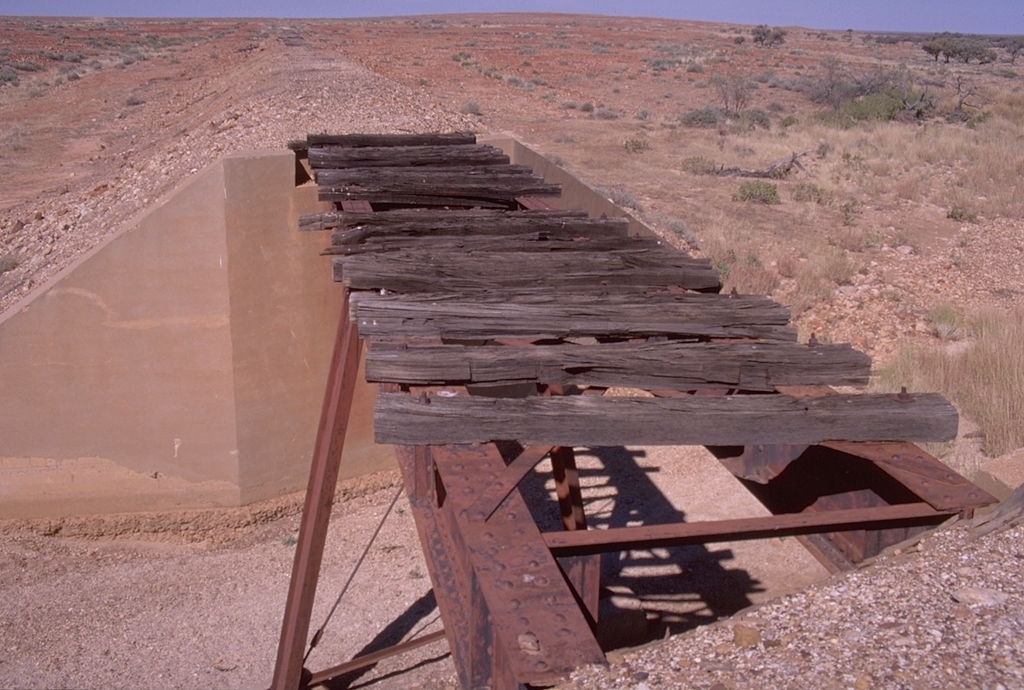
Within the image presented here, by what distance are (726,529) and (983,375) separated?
728 cm

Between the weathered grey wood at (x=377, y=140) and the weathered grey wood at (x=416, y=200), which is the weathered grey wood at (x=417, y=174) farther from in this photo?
the weathered grey wood at (x=377, y=140)

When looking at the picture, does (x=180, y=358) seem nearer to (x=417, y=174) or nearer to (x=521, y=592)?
(x=417, y=174)

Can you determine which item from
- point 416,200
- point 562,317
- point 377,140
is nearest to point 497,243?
point 416,200

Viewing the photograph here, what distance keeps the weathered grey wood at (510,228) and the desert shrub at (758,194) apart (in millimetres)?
11755

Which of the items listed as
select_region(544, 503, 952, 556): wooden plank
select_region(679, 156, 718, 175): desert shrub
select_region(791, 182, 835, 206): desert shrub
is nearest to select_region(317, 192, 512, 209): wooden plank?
select_region(544, 503, 952, 556): wooden plank

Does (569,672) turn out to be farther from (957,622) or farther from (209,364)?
(209,364)

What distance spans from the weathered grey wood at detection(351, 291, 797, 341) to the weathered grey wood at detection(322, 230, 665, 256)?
2.94 feet

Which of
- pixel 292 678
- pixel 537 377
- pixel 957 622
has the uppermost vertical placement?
pixel 537 377

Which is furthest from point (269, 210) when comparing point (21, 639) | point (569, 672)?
point (569, 672)

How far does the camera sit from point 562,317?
425cm

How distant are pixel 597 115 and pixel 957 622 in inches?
1002

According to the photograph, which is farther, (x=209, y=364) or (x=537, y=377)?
(x=209, y=364)

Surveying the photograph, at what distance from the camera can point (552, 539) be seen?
3008 mm

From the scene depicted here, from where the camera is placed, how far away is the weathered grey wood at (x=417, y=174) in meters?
6.94
